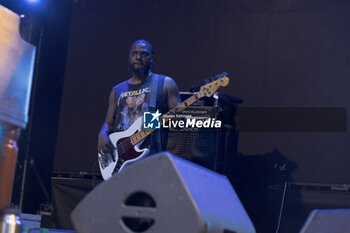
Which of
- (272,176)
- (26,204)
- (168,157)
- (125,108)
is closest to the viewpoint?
(168,157)

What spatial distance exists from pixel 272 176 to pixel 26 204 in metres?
2.49

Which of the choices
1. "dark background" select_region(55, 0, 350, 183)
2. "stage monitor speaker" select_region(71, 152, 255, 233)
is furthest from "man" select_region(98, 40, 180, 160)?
"stage monitor speaker" select_region(71, 152, 255, 233)

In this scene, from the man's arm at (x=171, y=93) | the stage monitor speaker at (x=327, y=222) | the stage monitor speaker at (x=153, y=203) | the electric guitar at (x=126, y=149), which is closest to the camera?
the stage monitor speaker at (x=153, y=203)

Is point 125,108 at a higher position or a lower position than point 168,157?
higher

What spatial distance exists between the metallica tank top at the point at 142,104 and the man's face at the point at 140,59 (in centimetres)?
9

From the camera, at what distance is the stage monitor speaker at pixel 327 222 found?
2.01 m

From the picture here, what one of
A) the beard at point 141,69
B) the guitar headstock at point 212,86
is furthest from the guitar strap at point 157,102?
the guitar headstock at point 212,86

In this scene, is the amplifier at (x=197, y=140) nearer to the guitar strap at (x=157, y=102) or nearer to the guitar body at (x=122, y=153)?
the guitar strap at (x=157, y=102)

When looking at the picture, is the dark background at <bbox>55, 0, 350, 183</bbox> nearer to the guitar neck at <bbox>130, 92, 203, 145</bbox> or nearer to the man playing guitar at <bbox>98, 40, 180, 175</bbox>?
the guitar neck at <bbox>130, 92, 203, 145</bbox>

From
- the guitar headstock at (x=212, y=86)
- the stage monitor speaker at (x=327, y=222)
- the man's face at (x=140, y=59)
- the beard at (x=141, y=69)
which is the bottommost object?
the stage monitor speaker at (x=327, y=222)

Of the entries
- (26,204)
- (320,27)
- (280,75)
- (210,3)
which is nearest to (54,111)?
(26,204)

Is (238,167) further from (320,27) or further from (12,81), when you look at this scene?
(12,81)

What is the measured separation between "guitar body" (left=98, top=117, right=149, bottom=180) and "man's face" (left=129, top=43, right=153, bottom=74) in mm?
445

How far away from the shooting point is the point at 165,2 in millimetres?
5266
